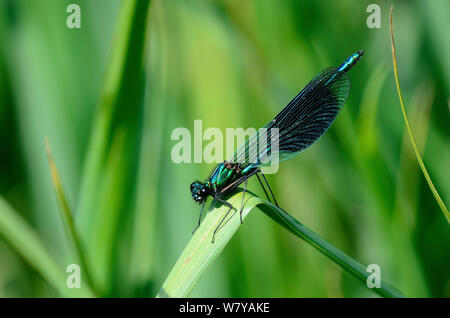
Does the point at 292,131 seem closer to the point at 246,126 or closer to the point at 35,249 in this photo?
the point at 246,126

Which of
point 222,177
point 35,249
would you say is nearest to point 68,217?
point 35,249

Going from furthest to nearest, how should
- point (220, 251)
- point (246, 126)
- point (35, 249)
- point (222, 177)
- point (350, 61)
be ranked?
point (246, 126) → point (222, 177) → point (350, 61) → point (35, 249) → point (220, 251)

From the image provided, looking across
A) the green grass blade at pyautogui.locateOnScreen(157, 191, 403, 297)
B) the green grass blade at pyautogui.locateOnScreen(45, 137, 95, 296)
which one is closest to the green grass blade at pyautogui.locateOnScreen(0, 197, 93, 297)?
the green grass blade at pyautogui.locateOnScreen(45, 137, 95, 296)

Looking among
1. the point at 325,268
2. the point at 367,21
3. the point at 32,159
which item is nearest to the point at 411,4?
the point at 367,21

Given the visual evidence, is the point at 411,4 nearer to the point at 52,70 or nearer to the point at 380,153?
the point at 380,153

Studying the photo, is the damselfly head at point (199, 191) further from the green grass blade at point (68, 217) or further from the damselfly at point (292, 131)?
the green grass blade at point (68, 217)

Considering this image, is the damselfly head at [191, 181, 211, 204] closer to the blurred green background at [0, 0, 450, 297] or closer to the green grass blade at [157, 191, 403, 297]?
the blurred green background at [0, 0, 450, 297]

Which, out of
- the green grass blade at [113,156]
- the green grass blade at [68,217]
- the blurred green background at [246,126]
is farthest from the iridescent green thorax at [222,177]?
the green grass blade at [68,217]
